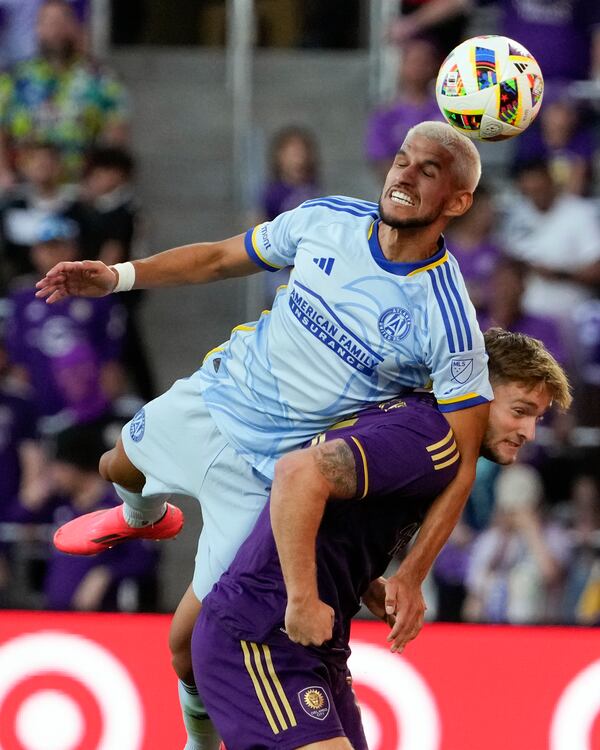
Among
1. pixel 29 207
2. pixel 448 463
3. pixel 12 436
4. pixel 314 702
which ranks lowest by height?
pixel 12 436

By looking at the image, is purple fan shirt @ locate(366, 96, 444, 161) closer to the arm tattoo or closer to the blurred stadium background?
the blurred stadium background

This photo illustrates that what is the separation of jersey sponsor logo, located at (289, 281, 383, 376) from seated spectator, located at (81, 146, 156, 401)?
372cm

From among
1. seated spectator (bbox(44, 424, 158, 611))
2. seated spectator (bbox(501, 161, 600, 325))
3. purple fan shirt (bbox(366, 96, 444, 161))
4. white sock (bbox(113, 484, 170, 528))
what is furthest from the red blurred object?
purple fan shirt (bbox(366, 96, 444, 161))

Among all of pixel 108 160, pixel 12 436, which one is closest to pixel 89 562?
pixel 12 436

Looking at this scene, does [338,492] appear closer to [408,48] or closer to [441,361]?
[441,361]

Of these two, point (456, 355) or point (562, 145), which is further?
point (562, 145)

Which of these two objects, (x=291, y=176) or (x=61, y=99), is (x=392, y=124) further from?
(x=61, y=99)

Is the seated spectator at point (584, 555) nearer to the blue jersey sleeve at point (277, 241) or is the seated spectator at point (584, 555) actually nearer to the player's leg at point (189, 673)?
the player's leg at point (189, 673)

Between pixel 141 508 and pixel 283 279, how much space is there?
11.1 ft

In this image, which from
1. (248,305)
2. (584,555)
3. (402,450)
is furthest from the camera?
(248,305)

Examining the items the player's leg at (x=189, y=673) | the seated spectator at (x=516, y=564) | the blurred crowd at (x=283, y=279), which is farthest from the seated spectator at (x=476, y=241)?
the player's leg at (x=189, y=673)

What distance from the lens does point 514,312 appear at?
299 inches

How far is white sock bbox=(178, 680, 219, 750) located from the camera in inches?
189

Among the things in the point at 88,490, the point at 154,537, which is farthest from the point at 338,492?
the point at 88,490
